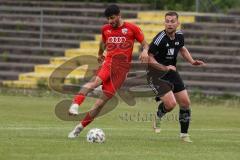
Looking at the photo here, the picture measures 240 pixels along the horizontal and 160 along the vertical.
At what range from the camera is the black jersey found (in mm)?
14953

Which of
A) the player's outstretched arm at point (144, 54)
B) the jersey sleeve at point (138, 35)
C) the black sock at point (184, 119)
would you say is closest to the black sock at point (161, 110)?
the black sock at point (184, 119)

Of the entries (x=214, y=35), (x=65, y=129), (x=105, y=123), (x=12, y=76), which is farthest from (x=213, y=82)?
(x=65, y=129)

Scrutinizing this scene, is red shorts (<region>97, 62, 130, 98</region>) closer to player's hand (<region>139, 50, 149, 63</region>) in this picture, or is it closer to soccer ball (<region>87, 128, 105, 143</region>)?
player's hand (<region>139, 50, 149, 63</region>)

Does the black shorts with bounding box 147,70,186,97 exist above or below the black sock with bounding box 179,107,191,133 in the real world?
above

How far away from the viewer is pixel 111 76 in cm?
1480

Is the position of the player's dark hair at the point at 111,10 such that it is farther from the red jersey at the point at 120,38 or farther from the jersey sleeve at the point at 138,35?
the jersey sleeve at the point at 138,35

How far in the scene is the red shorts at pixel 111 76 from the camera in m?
14.6

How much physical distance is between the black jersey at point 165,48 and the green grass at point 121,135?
54.2 inches

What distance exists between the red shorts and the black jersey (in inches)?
23.8

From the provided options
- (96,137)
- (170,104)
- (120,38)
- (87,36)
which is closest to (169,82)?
(170,104)

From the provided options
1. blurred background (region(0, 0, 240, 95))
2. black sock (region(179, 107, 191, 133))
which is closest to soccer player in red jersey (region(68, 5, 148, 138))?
black sock (region(179, 107, 191, 133))

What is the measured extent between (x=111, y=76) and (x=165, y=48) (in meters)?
1.06

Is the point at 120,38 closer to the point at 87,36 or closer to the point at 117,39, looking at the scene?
the point at 117,39

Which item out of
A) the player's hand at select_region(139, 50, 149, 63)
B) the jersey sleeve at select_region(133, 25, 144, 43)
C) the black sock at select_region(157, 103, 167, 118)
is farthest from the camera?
the black sock at select_region(157, 103, 167, 118)
